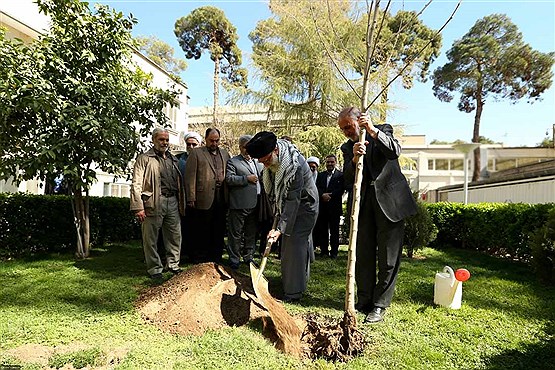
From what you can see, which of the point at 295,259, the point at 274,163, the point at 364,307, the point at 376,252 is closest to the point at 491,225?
the point at 376,252

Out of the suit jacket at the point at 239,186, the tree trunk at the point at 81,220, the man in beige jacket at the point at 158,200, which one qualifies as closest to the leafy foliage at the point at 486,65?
the suit jacket at the point at 239,186

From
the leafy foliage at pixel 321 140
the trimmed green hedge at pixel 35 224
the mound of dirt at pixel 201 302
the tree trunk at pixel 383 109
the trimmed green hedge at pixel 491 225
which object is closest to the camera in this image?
the mound of dirt at pixel 201 302

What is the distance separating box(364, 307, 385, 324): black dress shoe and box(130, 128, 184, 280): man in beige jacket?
2561 mm

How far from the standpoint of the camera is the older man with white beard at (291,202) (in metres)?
4.06

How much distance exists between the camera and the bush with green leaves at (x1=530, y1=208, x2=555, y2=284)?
508 centimetres

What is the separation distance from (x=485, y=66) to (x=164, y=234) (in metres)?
4.08

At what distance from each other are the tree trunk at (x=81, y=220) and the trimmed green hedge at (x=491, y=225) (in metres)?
6.25

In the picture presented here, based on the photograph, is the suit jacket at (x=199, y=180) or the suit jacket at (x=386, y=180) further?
the suit jacket at (x=199, y=180)

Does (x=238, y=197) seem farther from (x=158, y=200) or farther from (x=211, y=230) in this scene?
(x=158, y=200)

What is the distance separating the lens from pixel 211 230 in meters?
5.99

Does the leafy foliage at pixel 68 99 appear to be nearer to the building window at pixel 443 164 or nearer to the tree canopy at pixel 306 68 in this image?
the building window at pixel 443 164

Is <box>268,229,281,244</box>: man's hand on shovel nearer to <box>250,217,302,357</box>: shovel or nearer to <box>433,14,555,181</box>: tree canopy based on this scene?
<box>250,217,302,357</box>: shovel

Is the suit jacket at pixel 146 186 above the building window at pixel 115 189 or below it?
above

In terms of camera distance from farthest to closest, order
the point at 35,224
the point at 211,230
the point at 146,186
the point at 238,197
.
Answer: the point at 35,224 → the point at 211,230 → the point at 238,197 → the point at 146,186
